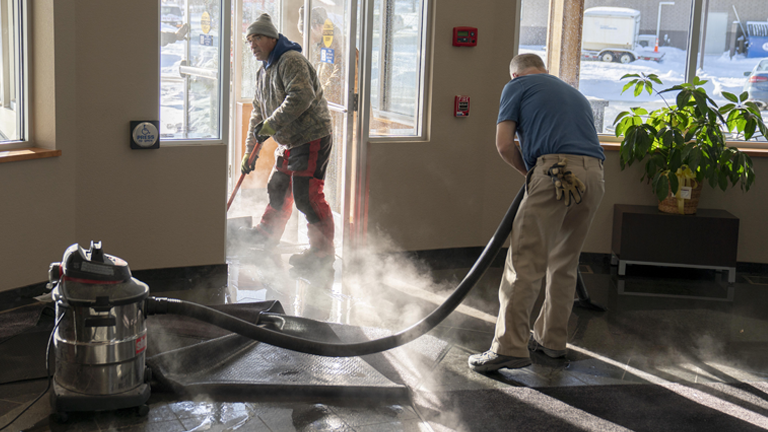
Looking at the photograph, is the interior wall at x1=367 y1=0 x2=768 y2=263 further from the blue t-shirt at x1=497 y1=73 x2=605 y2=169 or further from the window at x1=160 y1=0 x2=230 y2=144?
the blue t-shirt at x1=497 y1=73 x2=605 y2=169

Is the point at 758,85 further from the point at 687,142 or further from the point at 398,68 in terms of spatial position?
→ the point at 398,68

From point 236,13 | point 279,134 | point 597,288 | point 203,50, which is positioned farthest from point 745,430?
point 236,13

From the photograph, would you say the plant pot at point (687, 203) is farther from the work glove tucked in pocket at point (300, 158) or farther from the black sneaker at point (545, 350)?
the work glove tucked in pocket at point (300, 158)

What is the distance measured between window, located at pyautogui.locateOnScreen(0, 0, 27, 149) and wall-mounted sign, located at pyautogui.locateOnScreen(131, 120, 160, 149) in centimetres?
53

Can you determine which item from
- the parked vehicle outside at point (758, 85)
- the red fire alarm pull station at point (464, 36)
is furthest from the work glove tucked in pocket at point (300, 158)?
the parked vehicle outside at point (758, 85)

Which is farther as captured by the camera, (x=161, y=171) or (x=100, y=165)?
(x=161, y=171)

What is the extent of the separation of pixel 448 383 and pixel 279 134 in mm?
2131

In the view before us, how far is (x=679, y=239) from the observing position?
185 inches

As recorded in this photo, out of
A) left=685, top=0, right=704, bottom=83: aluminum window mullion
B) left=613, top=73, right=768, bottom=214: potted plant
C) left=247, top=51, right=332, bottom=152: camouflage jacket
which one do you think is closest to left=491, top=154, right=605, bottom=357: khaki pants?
left=613, top=73, right=768, bottom=214: potted plant

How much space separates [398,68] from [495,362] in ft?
7.55

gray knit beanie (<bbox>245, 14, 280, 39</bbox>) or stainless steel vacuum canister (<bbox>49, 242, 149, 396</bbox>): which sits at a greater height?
gray knit beanie (<bbox>245, 14, 280, 39</bbox>)

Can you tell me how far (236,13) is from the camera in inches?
239

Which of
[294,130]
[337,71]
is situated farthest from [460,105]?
[294,130]

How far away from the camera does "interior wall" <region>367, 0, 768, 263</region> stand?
15.4 ft
